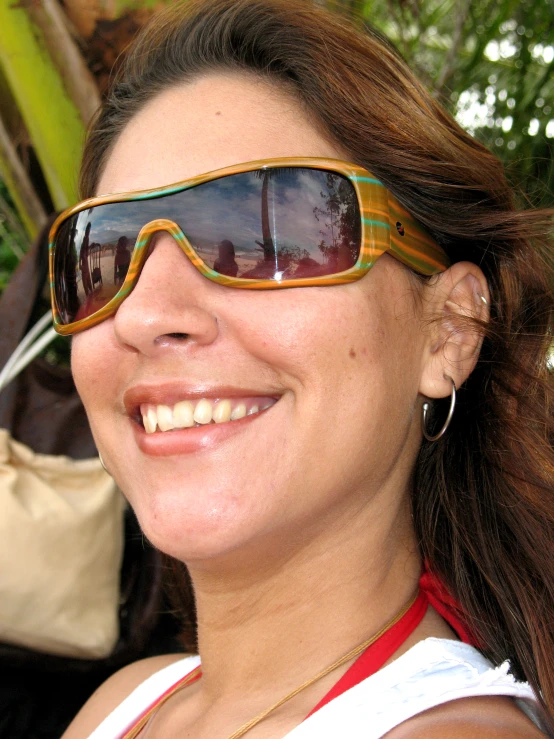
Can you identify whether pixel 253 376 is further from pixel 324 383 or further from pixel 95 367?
pixel 95 367

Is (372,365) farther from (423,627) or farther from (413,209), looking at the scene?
(423,627)

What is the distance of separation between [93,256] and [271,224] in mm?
424

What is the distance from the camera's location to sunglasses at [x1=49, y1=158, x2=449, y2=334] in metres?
A: 1.36

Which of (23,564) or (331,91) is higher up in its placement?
(331,91)

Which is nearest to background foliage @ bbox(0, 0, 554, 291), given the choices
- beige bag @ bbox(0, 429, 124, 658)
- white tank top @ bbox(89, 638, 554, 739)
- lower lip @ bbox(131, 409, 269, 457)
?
beige bag @ bbox(0, 429, 124, 658)

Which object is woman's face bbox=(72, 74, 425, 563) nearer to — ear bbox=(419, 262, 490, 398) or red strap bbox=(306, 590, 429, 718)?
ear bbox=(419, 262, 490, 398)

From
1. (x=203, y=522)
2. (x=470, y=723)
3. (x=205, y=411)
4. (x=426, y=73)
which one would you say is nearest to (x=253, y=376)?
(x=205, y=411)

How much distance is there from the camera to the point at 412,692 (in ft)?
4.09

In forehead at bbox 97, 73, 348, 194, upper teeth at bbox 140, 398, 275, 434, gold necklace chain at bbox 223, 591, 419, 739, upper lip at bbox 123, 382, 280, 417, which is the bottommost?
gold necklace chain at bbox 223, 591, 419, 739

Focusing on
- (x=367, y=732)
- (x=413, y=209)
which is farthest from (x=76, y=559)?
(x=413, y=209)

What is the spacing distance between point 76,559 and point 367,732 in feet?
3.84

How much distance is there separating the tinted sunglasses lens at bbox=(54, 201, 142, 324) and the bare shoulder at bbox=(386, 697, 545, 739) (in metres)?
0.96

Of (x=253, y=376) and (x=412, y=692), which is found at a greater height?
(x=253, y=376)

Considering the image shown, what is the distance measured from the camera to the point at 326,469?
1357 millimetres
